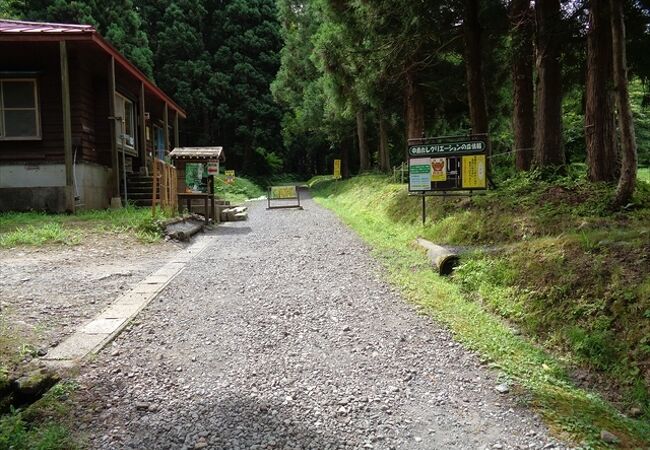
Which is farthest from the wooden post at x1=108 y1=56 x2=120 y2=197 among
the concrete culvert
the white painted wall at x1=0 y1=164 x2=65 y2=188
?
the concrete culvert

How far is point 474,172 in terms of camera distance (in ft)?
28.7

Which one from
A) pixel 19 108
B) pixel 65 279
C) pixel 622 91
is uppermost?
pixel 19 108

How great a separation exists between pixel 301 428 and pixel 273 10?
40.9 metres

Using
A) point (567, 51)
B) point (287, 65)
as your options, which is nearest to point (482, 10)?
point (567, 51)

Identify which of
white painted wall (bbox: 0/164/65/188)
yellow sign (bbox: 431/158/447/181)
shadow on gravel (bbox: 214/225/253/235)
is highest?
white painted wall (bbox: 0/164/65/188)

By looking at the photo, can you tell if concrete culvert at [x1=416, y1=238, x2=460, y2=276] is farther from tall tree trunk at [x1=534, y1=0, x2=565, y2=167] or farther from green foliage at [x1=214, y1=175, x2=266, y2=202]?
green foliage at [x1=214, y1=175, x2=266, y2=202]

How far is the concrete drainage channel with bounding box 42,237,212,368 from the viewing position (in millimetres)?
3689

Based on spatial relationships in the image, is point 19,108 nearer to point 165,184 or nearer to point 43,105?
point 43,105

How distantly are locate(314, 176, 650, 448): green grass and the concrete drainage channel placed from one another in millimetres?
2814

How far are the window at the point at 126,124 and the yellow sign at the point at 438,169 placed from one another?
1007 cm

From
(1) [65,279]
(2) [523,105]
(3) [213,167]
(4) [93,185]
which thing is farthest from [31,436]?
(4) [93,185]

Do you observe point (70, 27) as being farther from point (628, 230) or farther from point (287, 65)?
point (287, 65)

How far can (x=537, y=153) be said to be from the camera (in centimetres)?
919

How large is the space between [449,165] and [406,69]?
4369 millimetres
